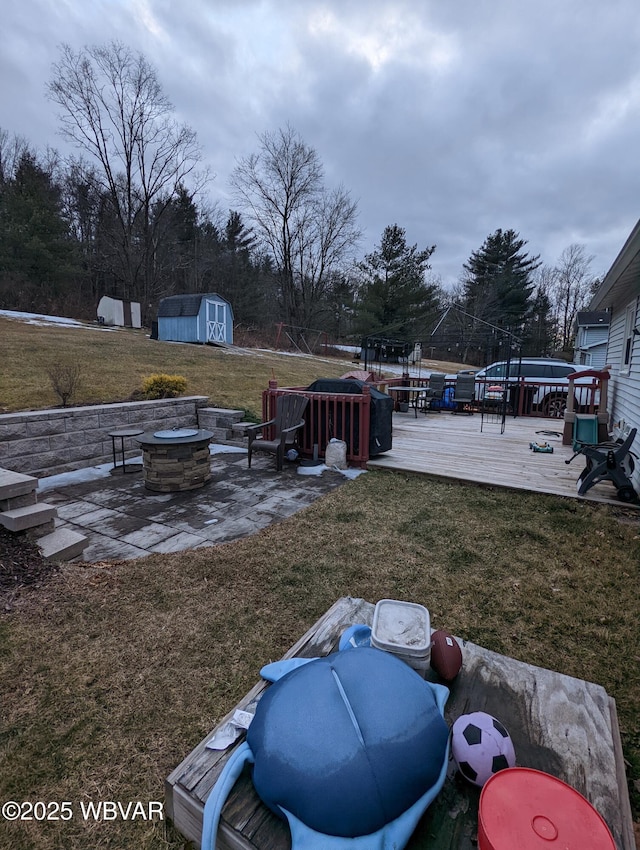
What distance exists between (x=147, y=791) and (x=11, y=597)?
63.4 inches

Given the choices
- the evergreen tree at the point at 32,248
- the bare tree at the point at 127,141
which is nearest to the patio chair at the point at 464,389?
the evergreen tree at the point at 32,248

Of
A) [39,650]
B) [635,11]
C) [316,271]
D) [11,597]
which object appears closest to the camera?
[39,650]

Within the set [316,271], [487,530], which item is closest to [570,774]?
[487,530]

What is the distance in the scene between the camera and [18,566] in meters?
2.65

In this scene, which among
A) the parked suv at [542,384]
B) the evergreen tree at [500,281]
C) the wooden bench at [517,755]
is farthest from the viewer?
the evergreen tree at [500,281]

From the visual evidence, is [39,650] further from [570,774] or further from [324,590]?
[570,774]

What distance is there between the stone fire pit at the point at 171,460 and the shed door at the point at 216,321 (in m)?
14.1

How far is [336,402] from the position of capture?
5273mm

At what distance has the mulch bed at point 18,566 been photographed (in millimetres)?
2451

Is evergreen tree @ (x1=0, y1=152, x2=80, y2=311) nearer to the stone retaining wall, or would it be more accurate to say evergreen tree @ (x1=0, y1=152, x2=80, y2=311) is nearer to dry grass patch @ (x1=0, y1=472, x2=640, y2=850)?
the stone retaining wall

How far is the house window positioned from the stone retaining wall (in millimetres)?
6773

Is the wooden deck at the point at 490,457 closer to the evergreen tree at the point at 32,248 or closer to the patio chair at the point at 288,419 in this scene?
the patio chair at the point at 288,419

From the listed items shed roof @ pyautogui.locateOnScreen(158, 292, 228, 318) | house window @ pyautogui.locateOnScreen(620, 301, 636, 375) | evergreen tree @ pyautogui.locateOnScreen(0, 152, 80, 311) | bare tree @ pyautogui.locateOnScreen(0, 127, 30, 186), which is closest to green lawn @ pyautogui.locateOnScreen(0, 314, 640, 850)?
house window @ pyautogui.locateOnScreen(620, 301, 636, 375)

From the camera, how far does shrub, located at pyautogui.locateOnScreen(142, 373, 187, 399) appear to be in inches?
245
